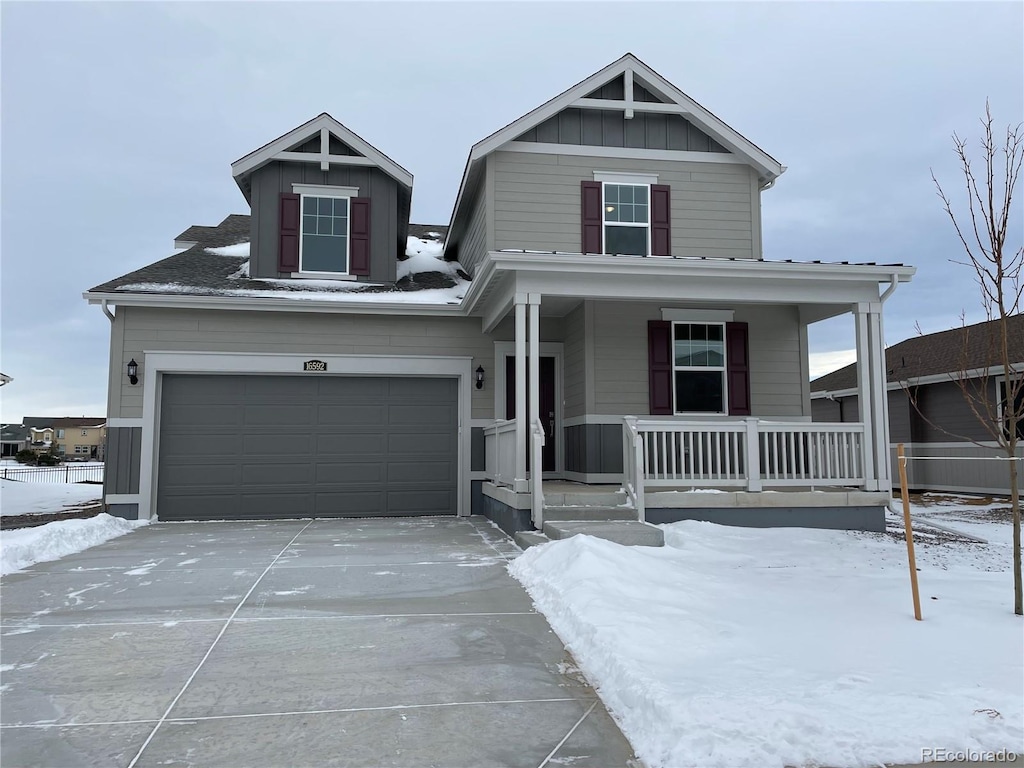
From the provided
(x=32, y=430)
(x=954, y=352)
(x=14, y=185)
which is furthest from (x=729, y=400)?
(x=32, y=430)

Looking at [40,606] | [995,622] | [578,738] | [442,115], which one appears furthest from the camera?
[442,115]

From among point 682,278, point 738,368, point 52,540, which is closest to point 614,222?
point 682,278

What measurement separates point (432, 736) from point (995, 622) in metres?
3.53

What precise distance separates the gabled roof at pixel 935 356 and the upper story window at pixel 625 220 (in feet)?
23.6

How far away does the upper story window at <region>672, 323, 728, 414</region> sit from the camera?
10.2 m

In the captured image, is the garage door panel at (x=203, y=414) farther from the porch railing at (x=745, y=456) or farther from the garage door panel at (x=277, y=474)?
the porch railing at (x=745, y=456)

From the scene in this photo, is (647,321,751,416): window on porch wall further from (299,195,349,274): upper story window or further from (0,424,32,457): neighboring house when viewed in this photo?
(0,424,32,457): neighboring house

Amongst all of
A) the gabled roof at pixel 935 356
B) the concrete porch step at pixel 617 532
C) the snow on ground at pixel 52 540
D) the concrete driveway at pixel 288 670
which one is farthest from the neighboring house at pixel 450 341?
the gabled roof at pixel 935 356

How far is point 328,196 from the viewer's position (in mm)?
11875

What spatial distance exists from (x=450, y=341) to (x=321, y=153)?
13.0 ft

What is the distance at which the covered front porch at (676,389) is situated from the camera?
8.08 m

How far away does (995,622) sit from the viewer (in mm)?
4250

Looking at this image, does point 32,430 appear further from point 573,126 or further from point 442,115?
point 573,126

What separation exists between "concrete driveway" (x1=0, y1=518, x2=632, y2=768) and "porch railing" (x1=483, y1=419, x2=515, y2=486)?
7.26 feet
